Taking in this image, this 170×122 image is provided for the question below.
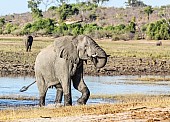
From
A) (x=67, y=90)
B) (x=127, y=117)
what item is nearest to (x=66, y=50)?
(x=67, y=90)

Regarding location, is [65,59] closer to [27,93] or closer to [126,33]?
[27,93]

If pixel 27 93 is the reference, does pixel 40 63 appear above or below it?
above

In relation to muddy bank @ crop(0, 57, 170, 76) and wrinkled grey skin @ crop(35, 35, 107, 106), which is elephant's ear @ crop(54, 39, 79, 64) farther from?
muddy bank @ crop(0, 57, 170, 76)

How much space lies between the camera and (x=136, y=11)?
15200cm

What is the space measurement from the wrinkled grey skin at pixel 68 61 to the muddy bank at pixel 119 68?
45.9 ft

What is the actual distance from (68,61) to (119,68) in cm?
1929

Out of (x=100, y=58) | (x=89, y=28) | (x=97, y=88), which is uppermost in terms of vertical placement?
(x=100, y=58)

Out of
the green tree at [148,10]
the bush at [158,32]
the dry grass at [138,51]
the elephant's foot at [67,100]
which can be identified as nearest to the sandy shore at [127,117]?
the elephant's foot at [67,100]

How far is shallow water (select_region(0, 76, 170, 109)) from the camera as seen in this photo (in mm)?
22175

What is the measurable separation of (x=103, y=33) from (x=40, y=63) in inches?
2816

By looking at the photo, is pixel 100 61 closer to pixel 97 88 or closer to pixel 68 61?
pixel 68 61

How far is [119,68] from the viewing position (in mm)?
37688

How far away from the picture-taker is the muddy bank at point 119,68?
114ft

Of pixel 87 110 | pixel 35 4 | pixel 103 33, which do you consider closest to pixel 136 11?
pixel 35 4
